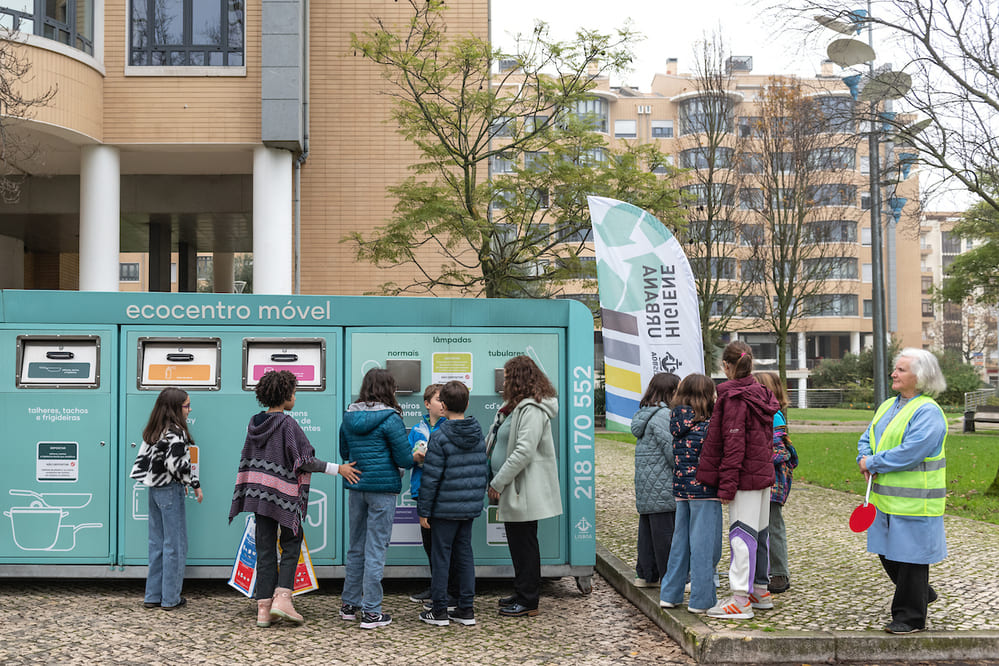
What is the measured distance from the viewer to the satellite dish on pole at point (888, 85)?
41.1ft

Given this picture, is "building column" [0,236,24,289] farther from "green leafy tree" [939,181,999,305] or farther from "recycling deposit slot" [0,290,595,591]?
"green leafy tree" [939,181,999,305]

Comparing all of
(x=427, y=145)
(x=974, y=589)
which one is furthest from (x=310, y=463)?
(x=427, y=145)

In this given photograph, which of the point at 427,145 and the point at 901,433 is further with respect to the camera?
the point at 427,145

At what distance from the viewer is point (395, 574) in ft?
22.7

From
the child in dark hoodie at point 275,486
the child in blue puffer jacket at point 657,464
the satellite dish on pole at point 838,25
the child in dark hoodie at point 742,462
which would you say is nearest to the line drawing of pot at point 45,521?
the child in dark hoodie at point 275,486

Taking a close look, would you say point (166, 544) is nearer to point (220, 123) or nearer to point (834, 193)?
point (220, 123)

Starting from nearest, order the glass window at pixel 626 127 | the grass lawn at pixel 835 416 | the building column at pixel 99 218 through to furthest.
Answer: the building column at pixel 99 218, the grass lawn at pixel 835 416, the glass window at pixel 626 127

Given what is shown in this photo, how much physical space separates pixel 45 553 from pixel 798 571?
238 inches

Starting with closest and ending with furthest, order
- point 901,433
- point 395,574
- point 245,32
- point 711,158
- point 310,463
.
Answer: point 901,433 < point 310,463 < point 395,574 < point 245,32 < point 711,158

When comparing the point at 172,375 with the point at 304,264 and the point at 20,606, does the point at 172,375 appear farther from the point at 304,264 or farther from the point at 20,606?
the point at 304,264

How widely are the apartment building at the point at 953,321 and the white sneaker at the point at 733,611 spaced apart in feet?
171

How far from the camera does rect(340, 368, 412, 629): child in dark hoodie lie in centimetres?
596

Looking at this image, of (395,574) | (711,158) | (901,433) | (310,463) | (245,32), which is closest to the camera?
(901,433)

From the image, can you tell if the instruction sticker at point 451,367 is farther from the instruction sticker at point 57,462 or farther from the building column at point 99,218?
the building column at point 99,218
